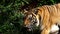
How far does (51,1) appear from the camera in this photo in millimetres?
9977

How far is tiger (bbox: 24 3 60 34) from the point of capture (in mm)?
8047

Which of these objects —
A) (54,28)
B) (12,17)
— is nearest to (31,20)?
(54,28)

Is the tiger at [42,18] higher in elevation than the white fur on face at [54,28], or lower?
higher

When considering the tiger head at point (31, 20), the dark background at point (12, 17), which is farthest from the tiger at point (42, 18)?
the dark background at point (12, 17)

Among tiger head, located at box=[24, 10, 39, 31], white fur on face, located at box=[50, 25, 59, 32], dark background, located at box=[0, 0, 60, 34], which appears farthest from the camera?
dark background, located at box=[0, 0, 60, 34]

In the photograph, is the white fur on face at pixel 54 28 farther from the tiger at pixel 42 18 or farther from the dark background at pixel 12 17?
the dark background at pixel 12 17

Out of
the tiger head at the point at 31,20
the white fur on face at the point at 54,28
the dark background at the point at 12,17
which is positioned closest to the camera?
the tiger head at the point at 31,20

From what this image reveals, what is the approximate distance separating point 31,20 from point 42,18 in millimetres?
286

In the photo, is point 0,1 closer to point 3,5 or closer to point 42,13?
point 3,5

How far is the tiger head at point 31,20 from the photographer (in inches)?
316

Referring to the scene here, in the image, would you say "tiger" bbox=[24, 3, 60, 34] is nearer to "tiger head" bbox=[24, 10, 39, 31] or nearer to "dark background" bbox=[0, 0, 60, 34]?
"tiger head" bbox=[24, 10, 39, 31]

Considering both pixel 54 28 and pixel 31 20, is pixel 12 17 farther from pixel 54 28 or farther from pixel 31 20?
pixel 54 28

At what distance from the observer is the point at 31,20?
8.11m

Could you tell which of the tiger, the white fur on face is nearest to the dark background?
the white fur on face
